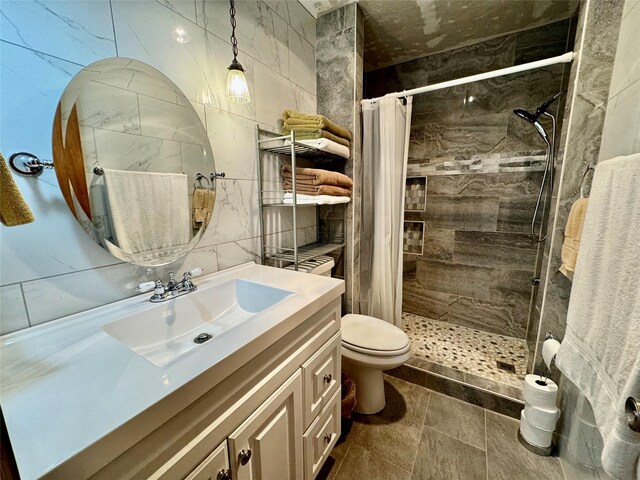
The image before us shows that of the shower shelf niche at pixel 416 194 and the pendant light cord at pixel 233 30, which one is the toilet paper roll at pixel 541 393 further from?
the pendant light cord at pixel 233 30

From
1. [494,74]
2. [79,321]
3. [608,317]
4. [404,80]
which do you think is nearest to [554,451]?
[608,317]

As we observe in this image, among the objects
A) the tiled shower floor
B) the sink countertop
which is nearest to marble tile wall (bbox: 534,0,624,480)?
the tiled shower floor

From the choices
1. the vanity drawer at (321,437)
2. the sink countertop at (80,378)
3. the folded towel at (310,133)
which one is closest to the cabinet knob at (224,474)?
the sink countertop at (80,378)

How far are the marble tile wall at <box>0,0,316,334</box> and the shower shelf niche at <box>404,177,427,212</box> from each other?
1488 millimetres

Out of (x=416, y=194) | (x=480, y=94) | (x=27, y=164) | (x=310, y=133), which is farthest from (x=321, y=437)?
(x=480, y=94)

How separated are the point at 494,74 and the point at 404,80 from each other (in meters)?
1.00

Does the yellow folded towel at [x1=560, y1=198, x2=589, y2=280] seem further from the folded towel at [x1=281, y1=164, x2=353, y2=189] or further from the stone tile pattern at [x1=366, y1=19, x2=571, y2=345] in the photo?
the folded towel at [x1=281, y1=164, x2=353, y2=189]

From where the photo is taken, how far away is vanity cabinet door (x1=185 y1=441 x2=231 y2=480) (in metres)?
0.54

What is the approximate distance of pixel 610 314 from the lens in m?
0.69

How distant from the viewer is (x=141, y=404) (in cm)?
44

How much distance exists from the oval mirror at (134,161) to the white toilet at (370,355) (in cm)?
100

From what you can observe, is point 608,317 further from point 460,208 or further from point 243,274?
point 460,208

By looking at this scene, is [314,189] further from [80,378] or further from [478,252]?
[478,252]

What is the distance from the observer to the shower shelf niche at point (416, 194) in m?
2.34
